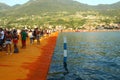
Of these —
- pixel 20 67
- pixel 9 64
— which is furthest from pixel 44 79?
pixel 9 64

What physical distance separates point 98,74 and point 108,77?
138 centimetres

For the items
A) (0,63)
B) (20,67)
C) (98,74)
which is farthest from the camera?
(98,74)

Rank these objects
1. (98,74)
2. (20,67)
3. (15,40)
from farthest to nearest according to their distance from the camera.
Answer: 1. (15,40)
2. (98,74)
3. (20,67)

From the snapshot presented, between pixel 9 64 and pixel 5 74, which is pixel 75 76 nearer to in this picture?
pixel 9 64

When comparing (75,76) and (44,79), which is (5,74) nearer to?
(44,79)

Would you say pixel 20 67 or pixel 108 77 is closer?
pixel 20 67

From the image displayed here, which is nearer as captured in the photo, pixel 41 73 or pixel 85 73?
pixel 41 73

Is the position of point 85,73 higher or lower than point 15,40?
lower

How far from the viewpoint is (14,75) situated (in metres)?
15.6

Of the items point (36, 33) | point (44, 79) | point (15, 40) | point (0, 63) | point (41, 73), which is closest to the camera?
point (44, 79)

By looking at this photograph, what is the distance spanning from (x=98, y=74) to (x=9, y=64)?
6931 mm

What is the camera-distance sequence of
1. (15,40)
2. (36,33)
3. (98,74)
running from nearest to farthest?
(98,74) → (15,40) → (36,33)

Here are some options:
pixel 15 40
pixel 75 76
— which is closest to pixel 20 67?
pixel 75 76

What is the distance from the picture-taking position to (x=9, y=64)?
19500mm
